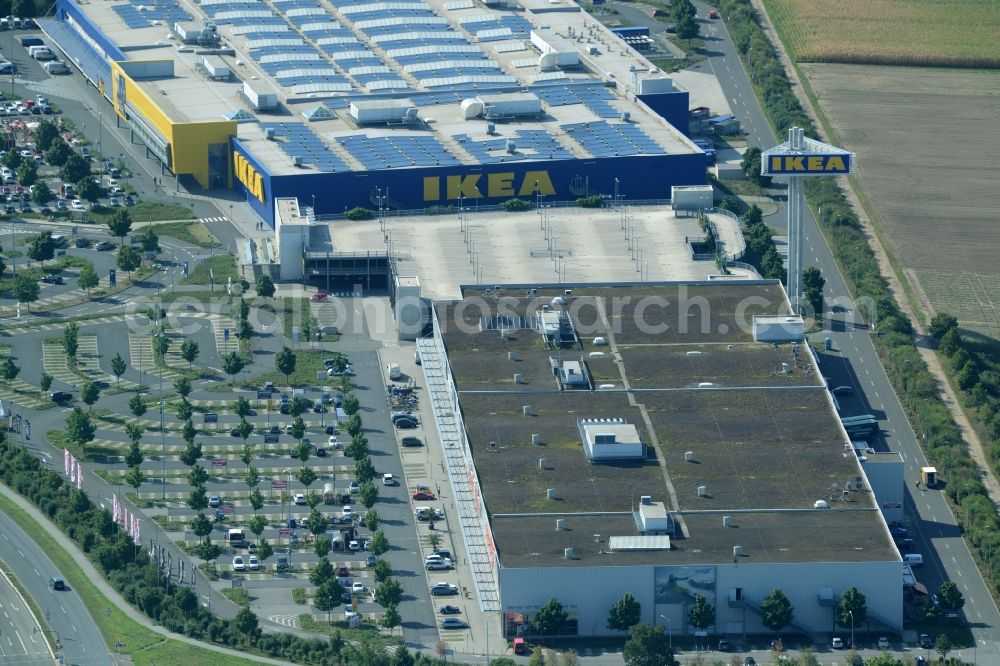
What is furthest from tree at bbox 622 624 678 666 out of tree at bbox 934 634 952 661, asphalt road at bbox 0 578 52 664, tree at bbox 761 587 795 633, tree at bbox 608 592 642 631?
asphalt road at bbox 0 578 52 664

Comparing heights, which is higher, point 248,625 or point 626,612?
point 248,625

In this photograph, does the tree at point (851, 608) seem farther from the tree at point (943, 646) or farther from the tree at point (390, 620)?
the tree at point (390, 620)

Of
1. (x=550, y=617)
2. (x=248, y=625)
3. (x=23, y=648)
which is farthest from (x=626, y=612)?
(x=23, y=648)

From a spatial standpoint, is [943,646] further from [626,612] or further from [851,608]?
[626,612]

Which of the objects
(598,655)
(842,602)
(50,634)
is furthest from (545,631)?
(50,634)

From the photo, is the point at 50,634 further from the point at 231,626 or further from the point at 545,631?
the point at 545,631

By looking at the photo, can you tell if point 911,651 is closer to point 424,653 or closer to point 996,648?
point 996,648

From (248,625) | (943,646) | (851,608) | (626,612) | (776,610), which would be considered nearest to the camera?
(943,646)
